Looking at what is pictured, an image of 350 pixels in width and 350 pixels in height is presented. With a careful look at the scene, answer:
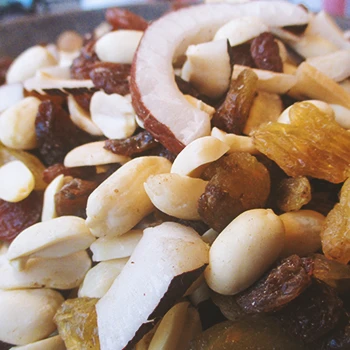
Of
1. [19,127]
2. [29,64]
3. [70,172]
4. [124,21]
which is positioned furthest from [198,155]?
[29,64]

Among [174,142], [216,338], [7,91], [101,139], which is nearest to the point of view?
[216,338]

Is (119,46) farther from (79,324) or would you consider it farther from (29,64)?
(79,324)

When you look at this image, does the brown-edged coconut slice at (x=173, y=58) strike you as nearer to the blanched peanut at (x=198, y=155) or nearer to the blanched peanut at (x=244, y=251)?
the blanched peanut at (x=198, y=155)

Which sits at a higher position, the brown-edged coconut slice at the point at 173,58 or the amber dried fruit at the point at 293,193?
the brown-edged coconut slice at the point at 173,58

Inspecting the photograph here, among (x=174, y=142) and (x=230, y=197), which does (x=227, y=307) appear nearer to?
(x=230, y=197)

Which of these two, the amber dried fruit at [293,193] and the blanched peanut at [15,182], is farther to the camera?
the blanched peanut at [15,182]

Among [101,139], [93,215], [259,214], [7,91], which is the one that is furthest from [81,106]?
[259,214]

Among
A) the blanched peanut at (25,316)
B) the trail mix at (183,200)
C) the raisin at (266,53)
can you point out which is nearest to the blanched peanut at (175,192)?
the trail mix at (183,200)
